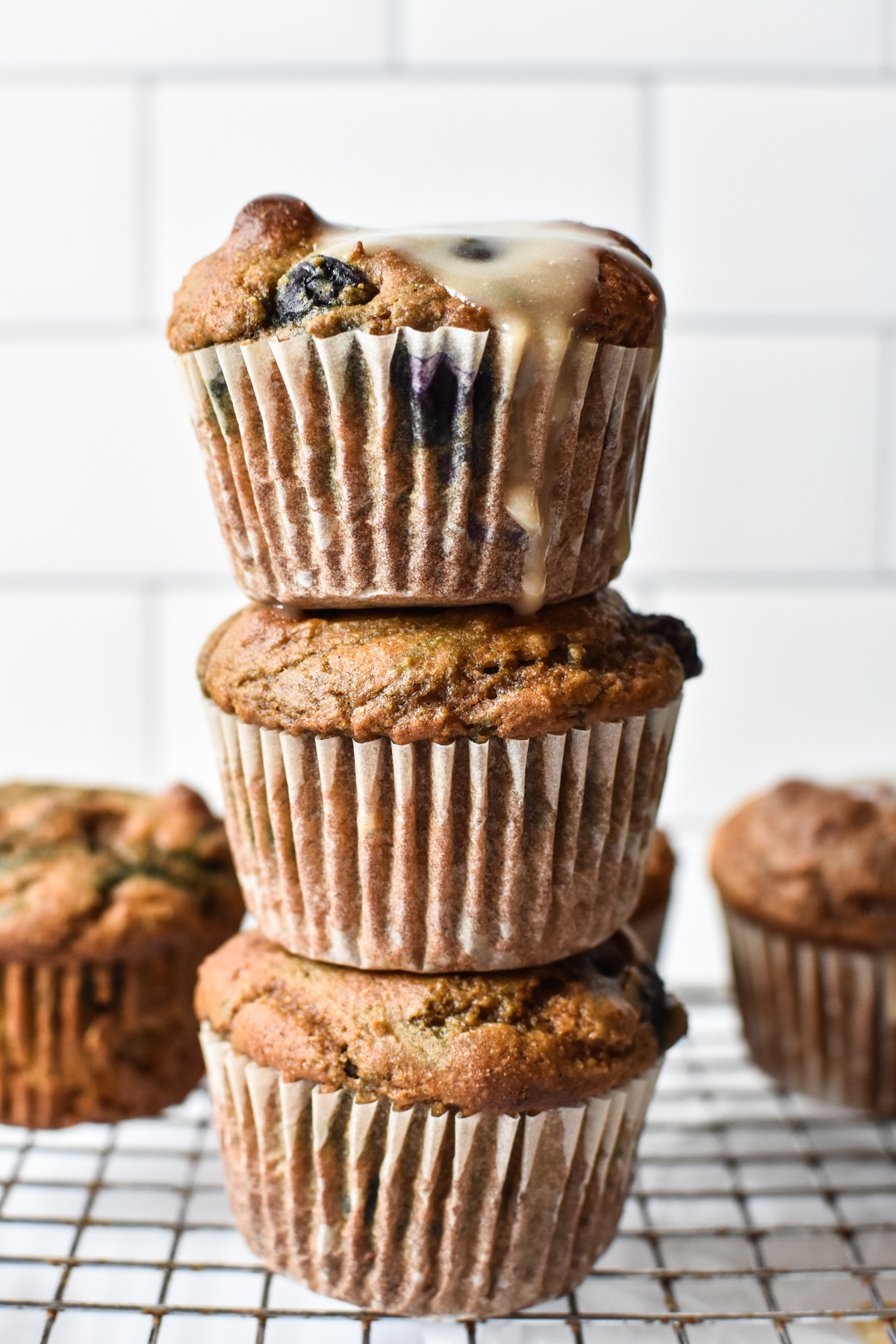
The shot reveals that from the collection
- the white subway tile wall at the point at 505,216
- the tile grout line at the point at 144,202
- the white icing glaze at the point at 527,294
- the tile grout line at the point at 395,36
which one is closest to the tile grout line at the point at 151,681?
the white subway tile wall at the point at 505,216

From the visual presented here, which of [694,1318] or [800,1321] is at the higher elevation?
[694,1318]

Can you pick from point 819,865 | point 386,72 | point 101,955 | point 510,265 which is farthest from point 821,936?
point 386,72

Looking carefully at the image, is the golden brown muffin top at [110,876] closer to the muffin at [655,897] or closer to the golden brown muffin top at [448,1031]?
the golden brown muffin top at [448,1031]

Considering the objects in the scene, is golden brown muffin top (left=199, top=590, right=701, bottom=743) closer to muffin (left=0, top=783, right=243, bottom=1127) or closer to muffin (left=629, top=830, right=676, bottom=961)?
muffin (left=0, top=783, right=243, bottom=1127)

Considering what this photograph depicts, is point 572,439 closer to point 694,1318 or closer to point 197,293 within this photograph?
point 197,293

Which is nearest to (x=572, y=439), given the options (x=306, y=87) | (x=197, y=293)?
(x=197, y=293)

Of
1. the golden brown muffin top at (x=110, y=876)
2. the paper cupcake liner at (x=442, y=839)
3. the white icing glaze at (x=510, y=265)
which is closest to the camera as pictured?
the white icing glaze at (x=510, y=265)
